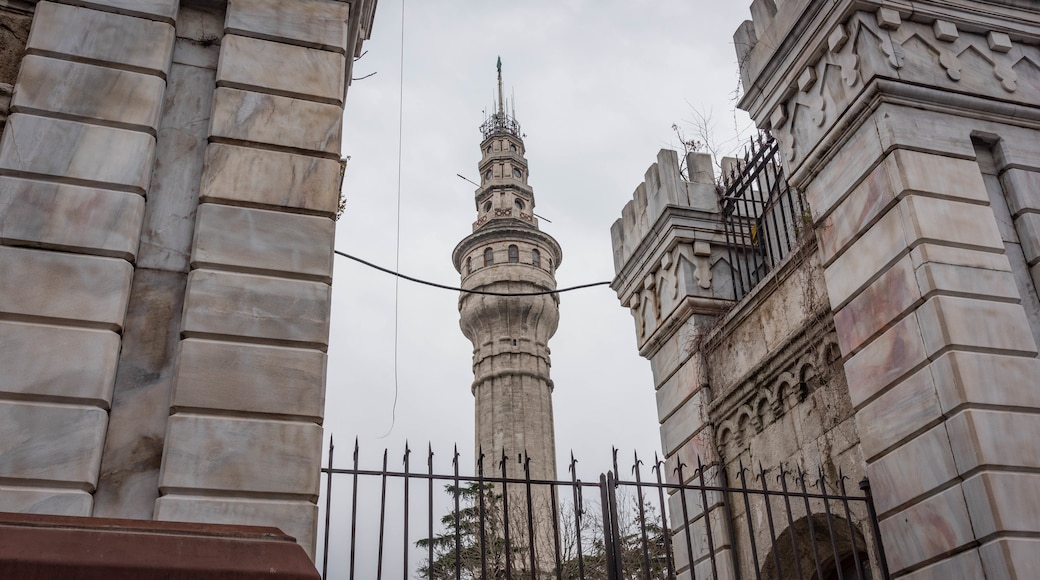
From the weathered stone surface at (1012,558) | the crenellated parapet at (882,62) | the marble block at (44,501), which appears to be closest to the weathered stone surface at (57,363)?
the marble block at (44,501)

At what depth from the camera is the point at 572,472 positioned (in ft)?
21.9

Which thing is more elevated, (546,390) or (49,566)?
(546,390)

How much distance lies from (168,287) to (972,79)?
6.17 meters

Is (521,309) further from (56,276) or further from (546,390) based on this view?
(56,276)

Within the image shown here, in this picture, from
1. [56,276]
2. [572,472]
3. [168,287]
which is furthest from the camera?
[572,472]

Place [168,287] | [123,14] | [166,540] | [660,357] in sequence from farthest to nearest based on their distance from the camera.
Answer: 1. [660,357]
2. [123,14]
3. [168,287]
4. [166,540]

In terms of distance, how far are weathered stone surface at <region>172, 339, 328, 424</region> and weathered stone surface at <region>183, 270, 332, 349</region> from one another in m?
0.09

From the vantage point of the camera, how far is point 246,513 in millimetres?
4676

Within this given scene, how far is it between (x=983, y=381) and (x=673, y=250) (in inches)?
182

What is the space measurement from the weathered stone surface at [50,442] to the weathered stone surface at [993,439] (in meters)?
4.98

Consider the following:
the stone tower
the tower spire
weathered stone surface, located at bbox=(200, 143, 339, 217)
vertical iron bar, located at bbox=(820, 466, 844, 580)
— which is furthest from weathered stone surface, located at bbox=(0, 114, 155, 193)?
the tower spire

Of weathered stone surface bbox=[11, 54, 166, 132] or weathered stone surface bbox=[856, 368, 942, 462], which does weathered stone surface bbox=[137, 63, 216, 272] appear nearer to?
weathered stone surface bbox=[11, 54, 166, 132]

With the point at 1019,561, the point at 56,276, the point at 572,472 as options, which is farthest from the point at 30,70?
the point at 1019,561

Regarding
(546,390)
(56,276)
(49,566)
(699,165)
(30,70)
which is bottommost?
(49,566)
